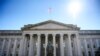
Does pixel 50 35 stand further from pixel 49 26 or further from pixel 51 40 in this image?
pixel 49 26

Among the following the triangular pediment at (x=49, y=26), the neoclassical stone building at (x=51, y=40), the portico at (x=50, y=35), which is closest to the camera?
the neoclassical stone building at (x=51, y=40)

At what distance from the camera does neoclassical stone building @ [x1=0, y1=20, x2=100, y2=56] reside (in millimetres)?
38812

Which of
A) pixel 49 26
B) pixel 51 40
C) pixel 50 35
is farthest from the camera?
pixel 51 40

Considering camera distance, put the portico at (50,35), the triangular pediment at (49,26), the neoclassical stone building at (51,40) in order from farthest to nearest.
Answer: the triangular pediment at (49,26)
the portico at (50,35)
the neoclassical stone building at (51,40)

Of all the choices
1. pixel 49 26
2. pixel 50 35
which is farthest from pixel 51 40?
pixel 49 26

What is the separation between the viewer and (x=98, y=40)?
43656 mm

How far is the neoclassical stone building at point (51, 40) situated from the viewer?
3881 centimetres

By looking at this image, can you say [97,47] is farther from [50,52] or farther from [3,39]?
[3,39]

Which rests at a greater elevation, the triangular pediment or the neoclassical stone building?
the triangular pediment

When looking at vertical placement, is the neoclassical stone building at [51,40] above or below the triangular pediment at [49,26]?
below

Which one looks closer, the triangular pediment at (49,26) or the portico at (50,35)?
the portico at (50,35)

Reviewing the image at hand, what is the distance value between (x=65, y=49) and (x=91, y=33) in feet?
37.4

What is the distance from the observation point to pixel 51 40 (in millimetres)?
42219

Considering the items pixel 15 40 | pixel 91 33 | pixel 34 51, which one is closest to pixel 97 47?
pixel 91 33
